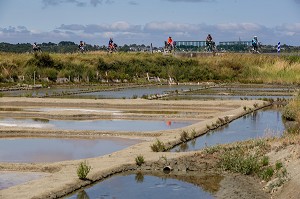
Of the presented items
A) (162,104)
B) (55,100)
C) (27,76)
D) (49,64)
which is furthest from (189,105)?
(49,64)

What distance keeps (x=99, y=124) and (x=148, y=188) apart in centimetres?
1291

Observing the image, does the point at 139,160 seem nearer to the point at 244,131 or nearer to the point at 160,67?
the point at 244,131

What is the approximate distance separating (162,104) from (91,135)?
12311 millimetres

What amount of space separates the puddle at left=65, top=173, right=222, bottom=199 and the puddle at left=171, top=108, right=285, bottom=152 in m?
4.09

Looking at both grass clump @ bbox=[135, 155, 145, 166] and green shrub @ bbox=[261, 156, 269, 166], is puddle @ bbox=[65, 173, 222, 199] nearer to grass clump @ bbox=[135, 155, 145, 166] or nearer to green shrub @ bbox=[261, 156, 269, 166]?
grass clump @ bbox=[135, 155, 145, 166]

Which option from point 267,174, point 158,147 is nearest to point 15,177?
point 158,147

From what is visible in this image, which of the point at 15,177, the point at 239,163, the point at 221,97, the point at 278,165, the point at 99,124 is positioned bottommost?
the point at 221,97

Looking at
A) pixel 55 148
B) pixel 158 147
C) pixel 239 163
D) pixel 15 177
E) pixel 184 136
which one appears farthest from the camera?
pixel 184 136

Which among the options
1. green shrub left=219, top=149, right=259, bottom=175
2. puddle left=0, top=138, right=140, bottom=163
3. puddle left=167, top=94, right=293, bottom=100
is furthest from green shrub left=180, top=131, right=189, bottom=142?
puddle left=167, top=94, right=293, bottom=100

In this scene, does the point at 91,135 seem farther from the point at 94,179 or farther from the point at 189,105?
the point at 189,105

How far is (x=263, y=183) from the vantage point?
14.7m

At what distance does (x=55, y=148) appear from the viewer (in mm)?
20438

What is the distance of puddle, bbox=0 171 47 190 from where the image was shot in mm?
14707

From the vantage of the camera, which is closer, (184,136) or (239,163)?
(239,163)
